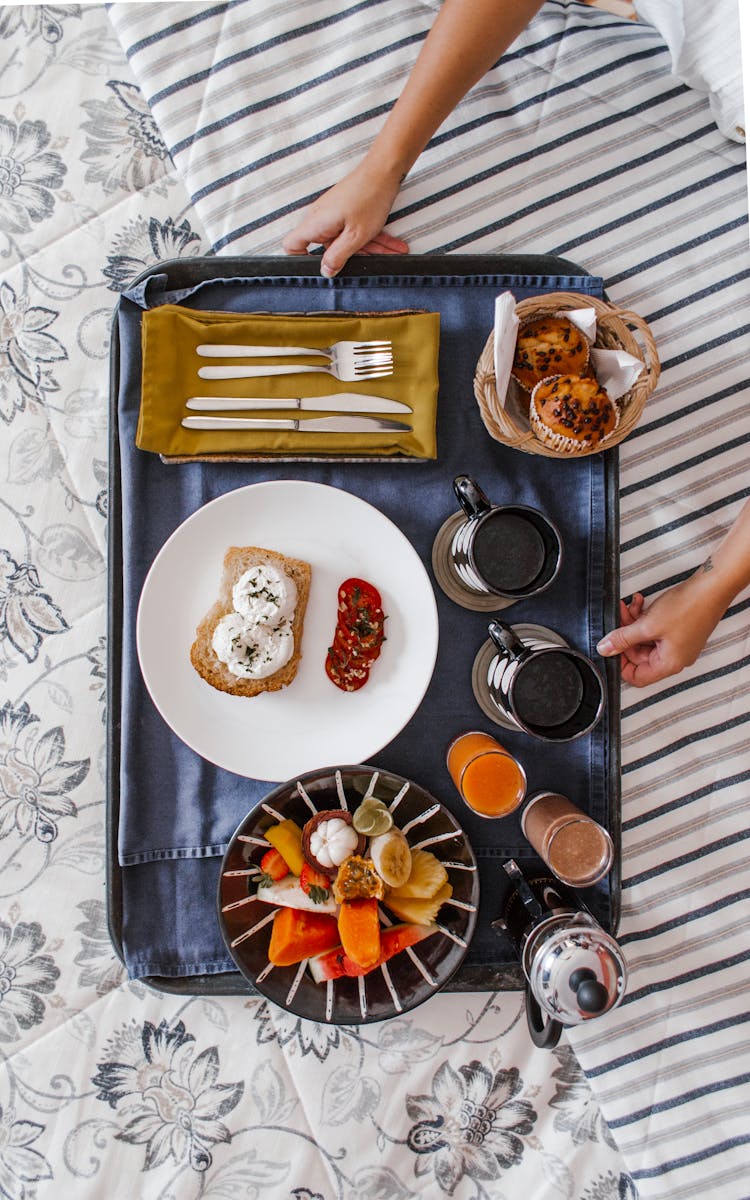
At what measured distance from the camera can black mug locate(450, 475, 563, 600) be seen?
3.19ft

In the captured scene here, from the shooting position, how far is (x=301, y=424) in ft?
3.40

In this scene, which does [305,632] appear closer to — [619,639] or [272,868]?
[272,868]

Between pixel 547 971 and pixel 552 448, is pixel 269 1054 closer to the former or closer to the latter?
pixel 547 971

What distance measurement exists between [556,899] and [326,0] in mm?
1329

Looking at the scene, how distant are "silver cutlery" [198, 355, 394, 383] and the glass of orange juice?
20.0 inches

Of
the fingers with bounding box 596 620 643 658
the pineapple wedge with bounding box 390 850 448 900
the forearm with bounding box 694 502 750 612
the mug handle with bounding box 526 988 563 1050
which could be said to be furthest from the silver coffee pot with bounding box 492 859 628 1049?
the forearm with bounding box 694 502 750 612

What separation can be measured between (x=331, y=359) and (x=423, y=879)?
68cm

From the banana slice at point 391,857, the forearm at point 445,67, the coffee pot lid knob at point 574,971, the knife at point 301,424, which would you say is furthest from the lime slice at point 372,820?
the forearm at point 445,67

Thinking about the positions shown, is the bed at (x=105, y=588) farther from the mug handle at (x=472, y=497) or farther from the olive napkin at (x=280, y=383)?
the mug handle at (x=472, y=497)

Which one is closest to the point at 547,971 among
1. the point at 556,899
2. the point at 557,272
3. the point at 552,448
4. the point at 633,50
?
the point at 556,899

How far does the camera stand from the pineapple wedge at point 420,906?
1.02 m

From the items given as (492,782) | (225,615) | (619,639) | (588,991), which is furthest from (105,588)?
(588,991)

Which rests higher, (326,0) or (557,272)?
(326,0)

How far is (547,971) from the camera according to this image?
941 mm
